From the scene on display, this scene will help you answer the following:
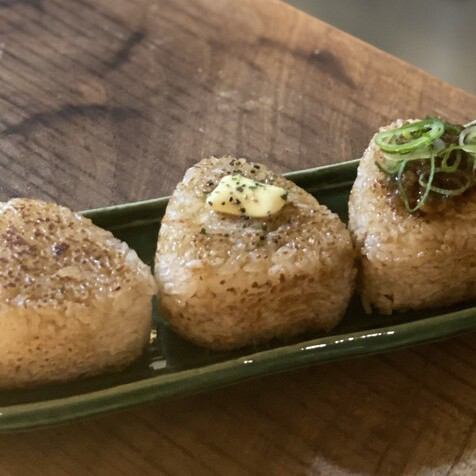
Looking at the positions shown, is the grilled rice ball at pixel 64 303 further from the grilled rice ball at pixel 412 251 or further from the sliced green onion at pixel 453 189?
the sliced green onion at pixel 453 189

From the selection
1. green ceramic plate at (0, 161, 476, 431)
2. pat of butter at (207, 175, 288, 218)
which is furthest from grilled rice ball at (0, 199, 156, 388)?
pat of butter at (207, 175, 288, 218)

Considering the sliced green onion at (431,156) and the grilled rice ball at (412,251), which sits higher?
the sliced green onion at (431,156)

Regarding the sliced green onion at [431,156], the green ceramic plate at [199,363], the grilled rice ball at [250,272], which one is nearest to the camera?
the green ceramic plate at [199,363]

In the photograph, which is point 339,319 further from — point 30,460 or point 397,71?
point 397,71

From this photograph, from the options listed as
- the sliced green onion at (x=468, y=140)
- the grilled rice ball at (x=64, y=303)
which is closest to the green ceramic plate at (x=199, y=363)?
the grilled rice ball at (x=64, y=303)

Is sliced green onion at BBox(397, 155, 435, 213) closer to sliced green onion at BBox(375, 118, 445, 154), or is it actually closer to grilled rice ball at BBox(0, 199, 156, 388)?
sliced green onion at BBox(375, 118, 445, 154)

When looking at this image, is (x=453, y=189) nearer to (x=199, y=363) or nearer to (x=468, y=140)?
(x=468, y=140)
